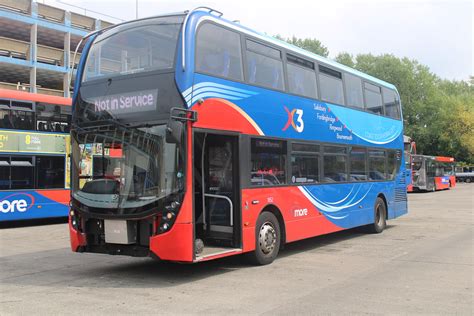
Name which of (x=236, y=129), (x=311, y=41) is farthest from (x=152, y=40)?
(x=311, y=41)

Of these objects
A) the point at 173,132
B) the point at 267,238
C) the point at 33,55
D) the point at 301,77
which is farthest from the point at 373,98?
the point at 33,55

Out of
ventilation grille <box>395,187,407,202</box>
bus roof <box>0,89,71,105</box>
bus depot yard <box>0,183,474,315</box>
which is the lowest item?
bus depot yard <box>0,183,474,315</box>

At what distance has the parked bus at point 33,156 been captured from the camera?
47.6 ft

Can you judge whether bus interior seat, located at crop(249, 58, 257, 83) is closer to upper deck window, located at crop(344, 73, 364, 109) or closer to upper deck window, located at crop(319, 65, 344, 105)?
upper deck window, located at crop(319, 65, 344, 105)

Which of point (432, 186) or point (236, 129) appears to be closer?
point (236, 129)

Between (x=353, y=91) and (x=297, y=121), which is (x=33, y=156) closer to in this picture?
(x=297, y=121)

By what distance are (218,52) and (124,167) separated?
249 cm

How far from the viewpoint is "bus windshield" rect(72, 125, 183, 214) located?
6.93 metres

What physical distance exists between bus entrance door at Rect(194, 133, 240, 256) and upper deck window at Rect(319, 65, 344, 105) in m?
3.50

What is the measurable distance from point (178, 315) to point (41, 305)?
1887mm

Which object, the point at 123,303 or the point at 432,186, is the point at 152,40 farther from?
the point at 432,186

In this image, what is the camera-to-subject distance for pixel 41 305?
5.89m

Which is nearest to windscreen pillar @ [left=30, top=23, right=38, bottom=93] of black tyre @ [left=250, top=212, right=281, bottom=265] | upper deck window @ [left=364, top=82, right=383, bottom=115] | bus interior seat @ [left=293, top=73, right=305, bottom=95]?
upper deck window @ [left=364, top=82, right=383, bottom=115]

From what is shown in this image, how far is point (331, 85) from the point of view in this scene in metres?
11.2
